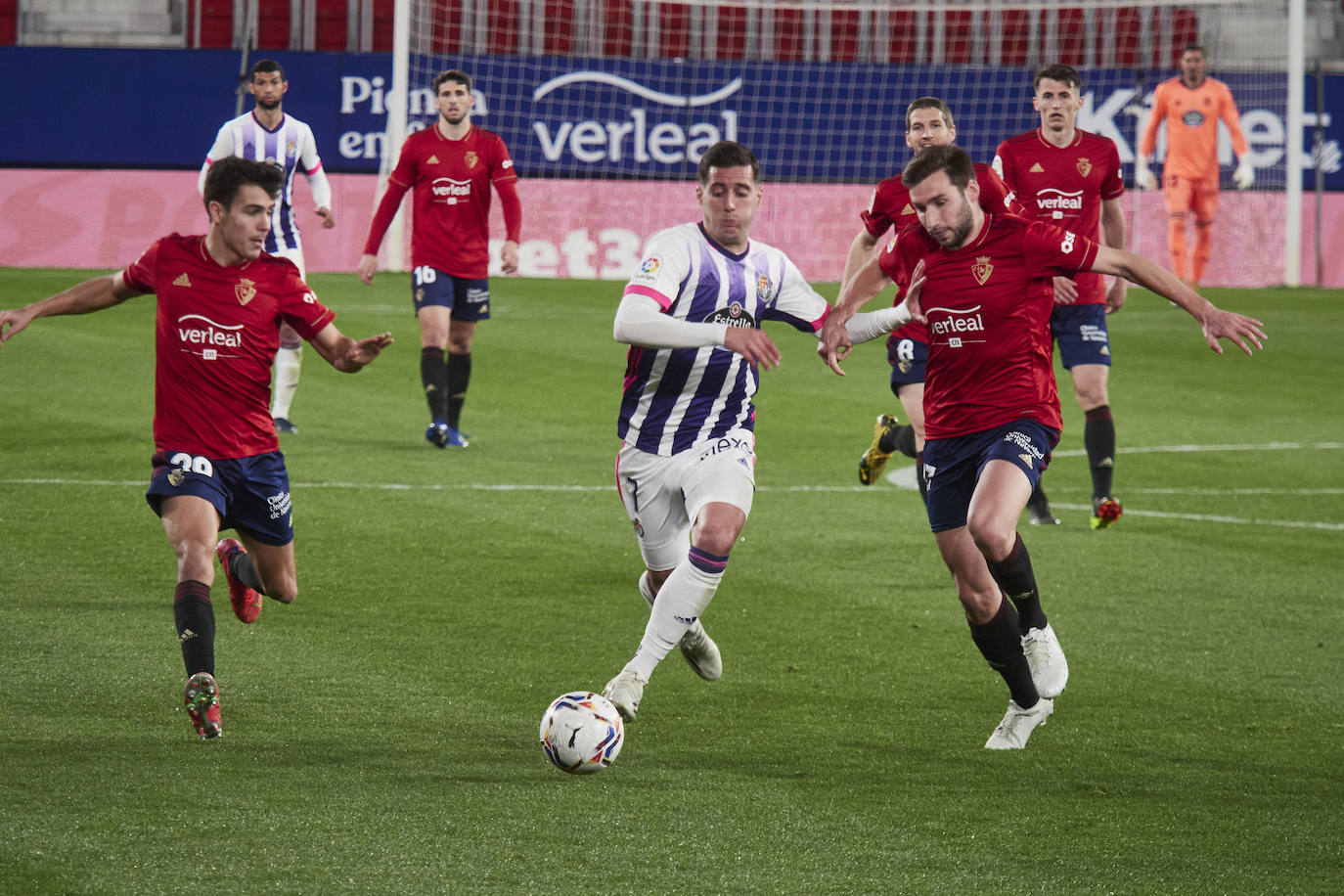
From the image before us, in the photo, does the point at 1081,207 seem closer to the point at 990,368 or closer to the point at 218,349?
the point at 990,368

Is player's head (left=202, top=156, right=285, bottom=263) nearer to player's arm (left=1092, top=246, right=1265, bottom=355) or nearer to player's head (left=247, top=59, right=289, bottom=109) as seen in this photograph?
player's arm (left=1092, top=246, right=1265, bottom=355)

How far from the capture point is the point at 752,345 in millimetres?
5148

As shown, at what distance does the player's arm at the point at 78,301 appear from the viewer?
5.75 m

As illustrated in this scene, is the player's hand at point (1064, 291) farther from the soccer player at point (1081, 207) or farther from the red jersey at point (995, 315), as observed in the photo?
the red jersey at point (995, 315)

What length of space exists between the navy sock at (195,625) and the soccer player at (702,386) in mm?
1306

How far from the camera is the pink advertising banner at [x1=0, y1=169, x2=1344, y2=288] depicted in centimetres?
2202

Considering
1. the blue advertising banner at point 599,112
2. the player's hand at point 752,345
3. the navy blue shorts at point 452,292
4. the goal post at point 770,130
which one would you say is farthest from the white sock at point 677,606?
the blue advertising banner at point 599,112

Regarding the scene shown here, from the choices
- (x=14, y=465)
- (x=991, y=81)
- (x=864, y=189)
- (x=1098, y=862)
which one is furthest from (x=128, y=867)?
(x=991, y=81)

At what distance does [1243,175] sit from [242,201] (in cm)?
1747

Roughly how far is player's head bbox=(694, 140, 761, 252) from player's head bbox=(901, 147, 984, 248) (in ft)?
1.64

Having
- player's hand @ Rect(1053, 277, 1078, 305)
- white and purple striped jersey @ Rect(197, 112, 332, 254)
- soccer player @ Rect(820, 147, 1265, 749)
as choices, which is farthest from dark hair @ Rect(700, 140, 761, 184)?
white and purple striped jersey @ Rect(197, 112, 332, 254)

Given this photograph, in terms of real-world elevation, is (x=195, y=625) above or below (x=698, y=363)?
below

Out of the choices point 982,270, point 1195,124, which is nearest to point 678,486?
point 982,270

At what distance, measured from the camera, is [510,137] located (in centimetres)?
2244
